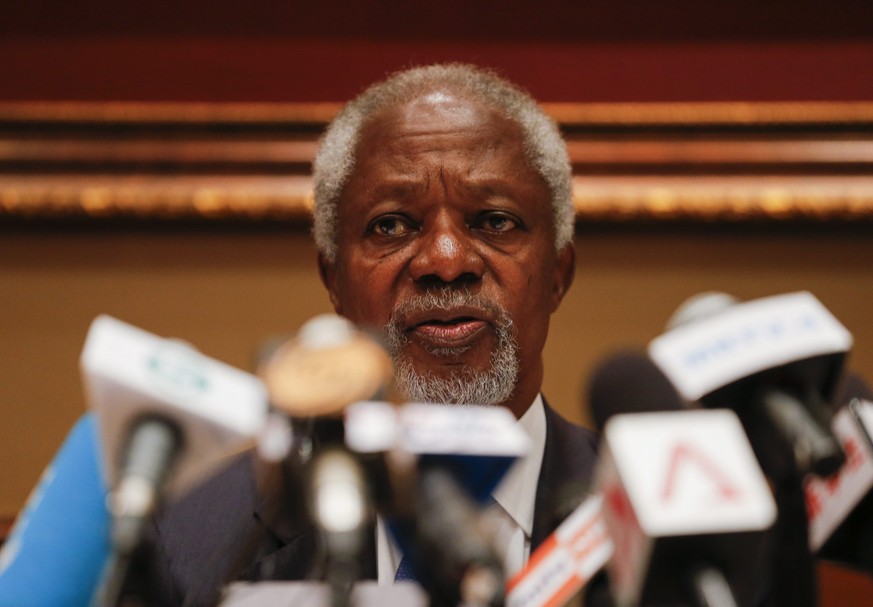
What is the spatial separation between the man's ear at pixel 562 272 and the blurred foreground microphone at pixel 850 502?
2.71 ft

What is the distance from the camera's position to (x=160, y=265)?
72.9 inches

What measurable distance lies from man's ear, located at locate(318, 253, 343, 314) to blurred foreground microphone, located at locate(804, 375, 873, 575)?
0.94 metres

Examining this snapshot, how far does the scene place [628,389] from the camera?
0.76 m

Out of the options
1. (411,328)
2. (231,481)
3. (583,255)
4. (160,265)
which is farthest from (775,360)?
(160,265)

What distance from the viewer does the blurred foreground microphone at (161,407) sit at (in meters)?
0.53

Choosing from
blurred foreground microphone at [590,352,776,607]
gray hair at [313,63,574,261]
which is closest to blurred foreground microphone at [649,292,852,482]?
blurred foreground microphone at [590,352,776,607]

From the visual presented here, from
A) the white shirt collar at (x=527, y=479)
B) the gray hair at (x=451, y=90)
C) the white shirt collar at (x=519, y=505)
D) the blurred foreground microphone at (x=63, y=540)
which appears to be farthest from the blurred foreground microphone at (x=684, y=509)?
the gray hair at (x=451, y=90)

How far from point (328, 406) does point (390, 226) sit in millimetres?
900

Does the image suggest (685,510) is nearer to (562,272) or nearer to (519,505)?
(519,505)

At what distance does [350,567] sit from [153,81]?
1557 millimetres

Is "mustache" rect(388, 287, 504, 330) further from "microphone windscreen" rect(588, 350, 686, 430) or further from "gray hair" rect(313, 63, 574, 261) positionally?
"microphone windscreen" rect(588, 350, 686, 430)

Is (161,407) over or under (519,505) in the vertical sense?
over

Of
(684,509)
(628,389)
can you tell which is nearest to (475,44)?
(628,389)

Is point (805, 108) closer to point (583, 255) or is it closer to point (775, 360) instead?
point (583, 255)
